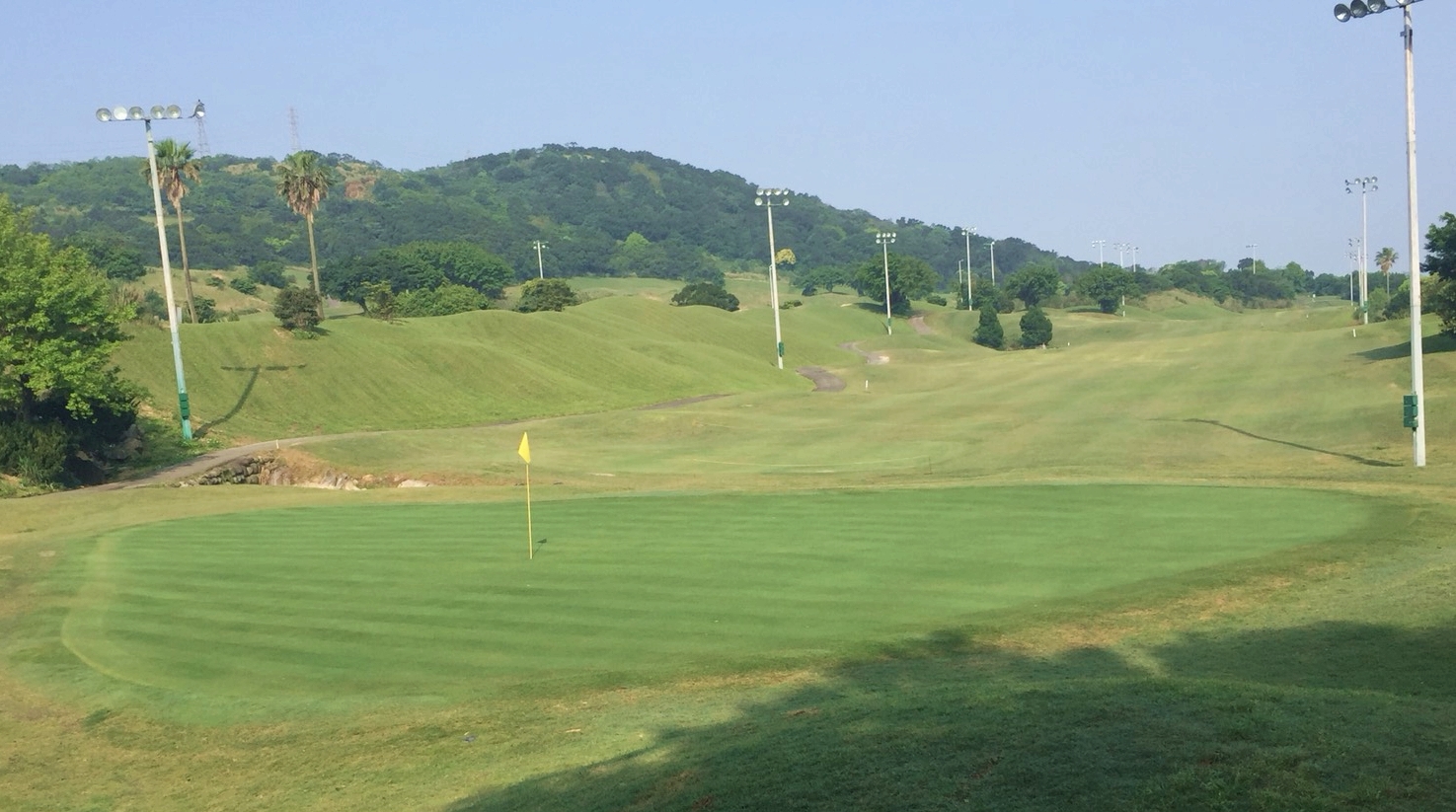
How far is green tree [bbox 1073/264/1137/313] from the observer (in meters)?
186

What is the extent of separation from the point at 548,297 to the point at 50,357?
75896mm

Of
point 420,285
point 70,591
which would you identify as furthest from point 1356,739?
point 420,285

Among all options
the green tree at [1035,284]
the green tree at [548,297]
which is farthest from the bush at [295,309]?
the green tree at [1035,284]

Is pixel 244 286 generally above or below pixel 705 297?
above

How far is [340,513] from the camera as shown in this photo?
34.2 m

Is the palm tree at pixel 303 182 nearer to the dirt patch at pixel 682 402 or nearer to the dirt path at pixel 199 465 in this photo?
the dirt patch at pixel 682 402

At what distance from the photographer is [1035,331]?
142 m

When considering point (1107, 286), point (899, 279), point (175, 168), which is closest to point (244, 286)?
point (175, 168)

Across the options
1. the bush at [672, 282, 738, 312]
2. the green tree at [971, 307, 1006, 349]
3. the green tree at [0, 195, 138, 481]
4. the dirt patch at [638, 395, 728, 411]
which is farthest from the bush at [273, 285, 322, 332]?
the green tree at [971, 307, 1006, 349]

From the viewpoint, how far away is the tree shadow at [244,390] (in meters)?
60.3

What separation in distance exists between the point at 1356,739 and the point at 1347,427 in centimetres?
4103

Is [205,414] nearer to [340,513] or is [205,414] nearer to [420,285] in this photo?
[340,513]

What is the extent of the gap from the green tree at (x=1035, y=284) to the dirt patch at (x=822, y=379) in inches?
3539

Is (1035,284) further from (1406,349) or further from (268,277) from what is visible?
(1406,349)
